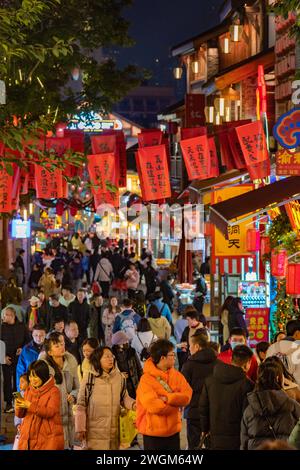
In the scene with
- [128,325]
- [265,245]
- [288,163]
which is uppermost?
[288,163]

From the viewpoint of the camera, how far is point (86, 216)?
Answer: 2409 inches

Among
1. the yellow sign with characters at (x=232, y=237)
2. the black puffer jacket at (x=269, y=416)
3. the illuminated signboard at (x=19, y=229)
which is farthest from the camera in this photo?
the illuminated signboard at (x=19, y=229)

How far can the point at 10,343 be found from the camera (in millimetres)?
15227

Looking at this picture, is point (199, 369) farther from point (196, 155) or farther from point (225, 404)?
point (196, 155)

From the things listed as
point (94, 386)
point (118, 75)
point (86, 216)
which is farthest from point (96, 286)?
point (86, 216)

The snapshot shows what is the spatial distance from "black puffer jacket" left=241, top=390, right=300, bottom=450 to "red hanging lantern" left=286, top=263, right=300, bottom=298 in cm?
756

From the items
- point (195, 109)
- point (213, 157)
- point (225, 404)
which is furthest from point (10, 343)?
point (195, 109)

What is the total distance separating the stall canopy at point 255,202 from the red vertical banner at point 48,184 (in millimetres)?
5186

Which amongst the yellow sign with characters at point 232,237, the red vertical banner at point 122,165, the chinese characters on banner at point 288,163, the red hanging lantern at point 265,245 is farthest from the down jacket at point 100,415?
the yellow sign with characters at point 232,237

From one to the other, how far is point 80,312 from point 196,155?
13.5 feet

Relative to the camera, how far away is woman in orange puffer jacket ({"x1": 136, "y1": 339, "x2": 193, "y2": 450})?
8820 millimetres

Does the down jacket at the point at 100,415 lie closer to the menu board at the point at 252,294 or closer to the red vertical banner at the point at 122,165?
the red vertical banner at the point at 122,165

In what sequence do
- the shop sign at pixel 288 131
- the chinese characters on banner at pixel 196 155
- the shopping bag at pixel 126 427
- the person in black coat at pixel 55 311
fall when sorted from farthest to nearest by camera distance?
the chinese characters on banner at pixel 196 155
the person in black coat at pixel 55 311
the shop sign at pixel 288 131
the shopping bag at pixel 126 427

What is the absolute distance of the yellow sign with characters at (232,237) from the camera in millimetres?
21578
